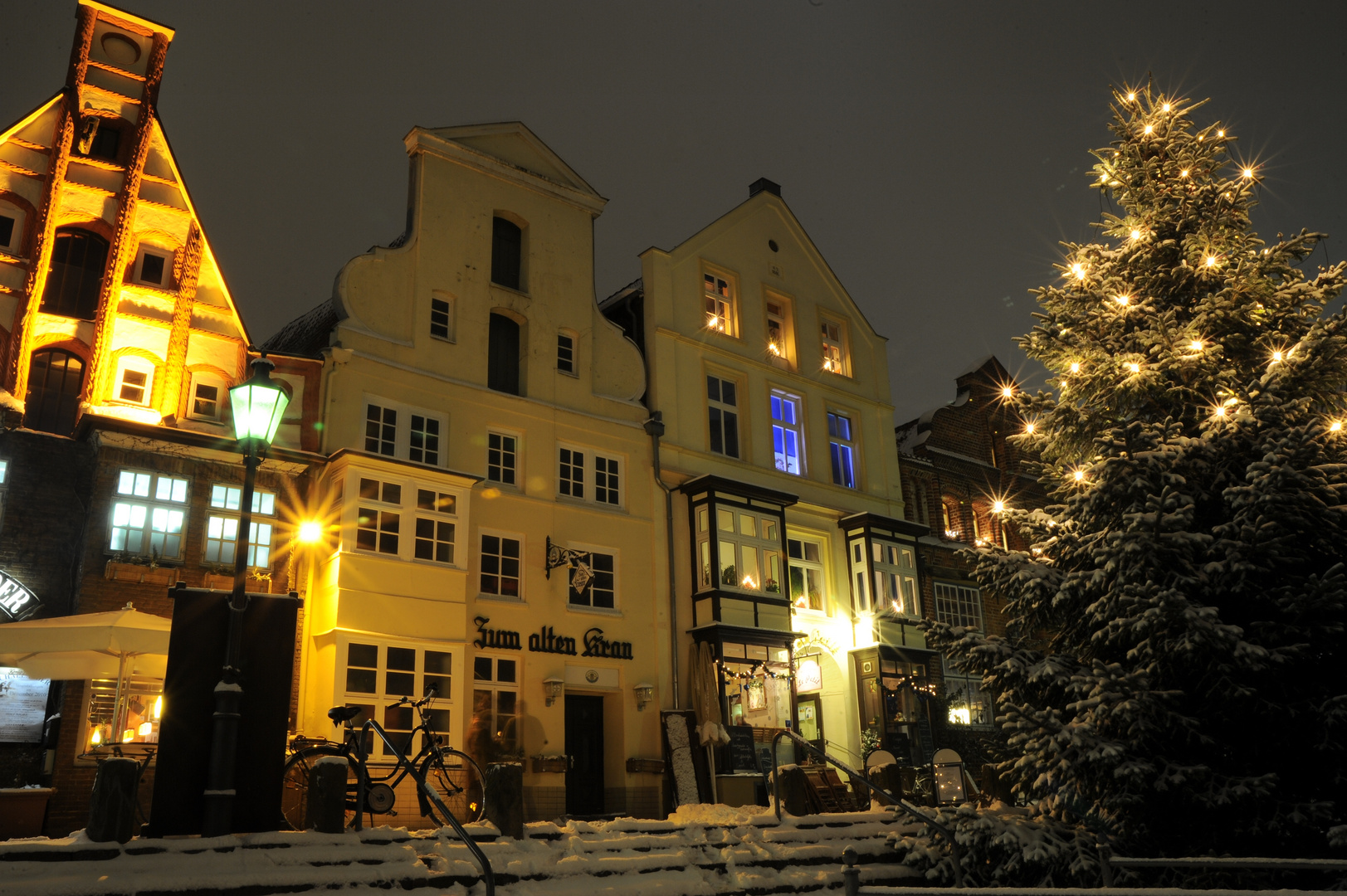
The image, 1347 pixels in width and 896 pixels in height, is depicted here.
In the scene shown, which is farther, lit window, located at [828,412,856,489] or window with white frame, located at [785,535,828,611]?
lit window, located at [828,412,856,489]

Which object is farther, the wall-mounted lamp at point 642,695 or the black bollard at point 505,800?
the wall-mounted lamp at point 642,695

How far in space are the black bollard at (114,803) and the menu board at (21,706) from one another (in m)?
6.66

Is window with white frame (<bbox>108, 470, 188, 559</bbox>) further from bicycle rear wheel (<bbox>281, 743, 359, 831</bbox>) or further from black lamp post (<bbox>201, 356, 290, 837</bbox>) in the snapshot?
black lamp post (<bbox>201, 356, 290, 837</bbox>)

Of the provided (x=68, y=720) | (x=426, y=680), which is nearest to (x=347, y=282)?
(x=426, y=680)

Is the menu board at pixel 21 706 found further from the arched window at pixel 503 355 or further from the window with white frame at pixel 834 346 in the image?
the window with white frame at pixel 834 346

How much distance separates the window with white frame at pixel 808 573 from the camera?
2370 centimetres

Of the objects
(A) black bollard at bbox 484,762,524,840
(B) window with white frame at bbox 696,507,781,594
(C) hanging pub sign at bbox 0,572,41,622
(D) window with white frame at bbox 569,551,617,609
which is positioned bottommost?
(A) black bollard at bbox 484,762,524,840

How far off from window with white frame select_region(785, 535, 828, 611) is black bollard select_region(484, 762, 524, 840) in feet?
42.2

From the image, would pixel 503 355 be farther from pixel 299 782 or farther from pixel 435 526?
pixel 299 782

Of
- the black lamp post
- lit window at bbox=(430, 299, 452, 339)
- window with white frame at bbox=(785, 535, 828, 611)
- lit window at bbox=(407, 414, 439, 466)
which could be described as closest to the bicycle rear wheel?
the black lamp post

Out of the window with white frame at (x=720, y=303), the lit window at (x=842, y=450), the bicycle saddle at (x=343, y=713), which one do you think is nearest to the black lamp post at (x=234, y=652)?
the bicycle saddle at (x=343, y=713)

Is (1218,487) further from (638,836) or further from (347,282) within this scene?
(347,282)

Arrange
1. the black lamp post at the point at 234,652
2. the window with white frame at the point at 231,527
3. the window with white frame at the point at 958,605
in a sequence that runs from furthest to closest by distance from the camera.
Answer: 1. the window with white frame at the point at 958,605
2. the window with white frame at the point at 231,527
3. the black lamp post at the point at 234,652

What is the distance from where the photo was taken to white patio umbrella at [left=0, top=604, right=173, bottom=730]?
41.5 feet
